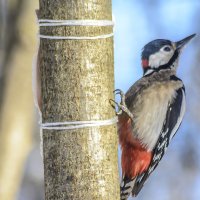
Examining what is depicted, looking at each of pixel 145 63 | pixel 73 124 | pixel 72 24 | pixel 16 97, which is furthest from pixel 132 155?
pixel 16 97

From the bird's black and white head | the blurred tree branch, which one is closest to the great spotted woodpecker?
the bird's black and white head

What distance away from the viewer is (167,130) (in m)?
3.17

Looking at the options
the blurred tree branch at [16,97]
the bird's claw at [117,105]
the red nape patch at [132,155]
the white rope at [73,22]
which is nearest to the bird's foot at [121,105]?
the bird's claw at [117,105]

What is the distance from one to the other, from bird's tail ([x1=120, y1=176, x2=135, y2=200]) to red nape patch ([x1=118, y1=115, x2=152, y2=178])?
18 millimetres

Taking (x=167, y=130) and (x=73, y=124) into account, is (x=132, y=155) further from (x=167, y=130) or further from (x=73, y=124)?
(x=73, y=124)

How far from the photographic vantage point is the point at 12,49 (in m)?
5.81

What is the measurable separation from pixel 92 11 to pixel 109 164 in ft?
1.55

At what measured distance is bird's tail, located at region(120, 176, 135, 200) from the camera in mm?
3135

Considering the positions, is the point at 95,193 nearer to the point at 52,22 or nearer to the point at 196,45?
the point at 52,22

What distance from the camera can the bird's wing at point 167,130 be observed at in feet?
10.4

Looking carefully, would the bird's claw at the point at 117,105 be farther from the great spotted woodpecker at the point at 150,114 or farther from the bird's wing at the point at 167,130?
the bird's wing at the point at 167,130

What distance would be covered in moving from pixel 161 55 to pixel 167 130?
0.91 ft

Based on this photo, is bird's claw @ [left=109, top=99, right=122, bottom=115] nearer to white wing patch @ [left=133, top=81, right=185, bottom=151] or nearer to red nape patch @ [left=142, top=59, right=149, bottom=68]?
white wing patch @ [left=133, top=81, right=185, bottom=151]

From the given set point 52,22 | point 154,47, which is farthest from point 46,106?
point 154,47
